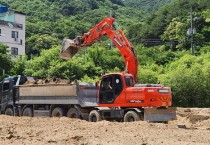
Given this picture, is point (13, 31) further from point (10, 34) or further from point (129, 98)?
→ point (129, 98)

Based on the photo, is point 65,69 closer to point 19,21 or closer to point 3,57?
point 3,57

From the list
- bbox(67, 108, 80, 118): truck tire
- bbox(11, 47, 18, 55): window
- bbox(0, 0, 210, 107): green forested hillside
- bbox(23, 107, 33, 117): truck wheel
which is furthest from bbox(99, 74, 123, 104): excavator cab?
bbox(11, 47, 18, 55): window

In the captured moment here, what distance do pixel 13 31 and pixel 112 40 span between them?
49.2 m

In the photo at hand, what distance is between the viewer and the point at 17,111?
23922mm

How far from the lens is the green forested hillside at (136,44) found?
36062 mm

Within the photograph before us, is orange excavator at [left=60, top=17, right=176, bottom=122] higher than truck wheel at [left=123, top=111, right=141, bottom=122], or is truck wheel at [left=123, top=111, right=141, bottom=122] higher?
orange excavator at [left=60, top=17, right=176, bottom=122]

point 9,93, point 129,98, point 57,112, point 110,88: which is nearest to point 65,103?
point 57,112

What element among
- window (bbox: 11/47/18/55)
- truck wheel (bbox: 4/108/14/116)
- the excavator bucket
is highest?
window (bbox: 11/47/18/55)

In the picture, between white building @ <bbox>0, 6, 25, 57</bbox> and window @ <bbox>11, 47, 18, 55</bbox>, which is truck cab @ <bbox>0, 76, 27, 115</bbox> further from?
window @ <bbox>11, 47, 18, 55</bbox>

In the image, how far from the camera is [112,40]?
822 inches

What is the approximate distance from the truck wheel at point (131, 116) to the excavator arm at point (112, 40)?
7.63 ft

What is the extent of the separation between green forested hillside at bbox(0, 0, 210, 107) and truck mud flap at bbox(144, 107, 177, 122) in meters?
15.9

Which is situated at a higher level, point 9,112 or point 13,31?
point 13,31

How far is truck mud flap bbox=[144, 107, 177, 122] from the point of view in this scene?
57.0 ft
